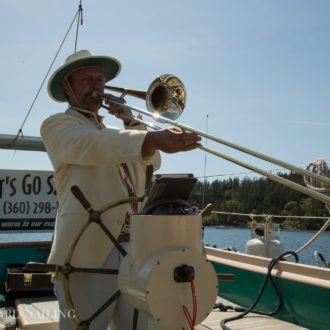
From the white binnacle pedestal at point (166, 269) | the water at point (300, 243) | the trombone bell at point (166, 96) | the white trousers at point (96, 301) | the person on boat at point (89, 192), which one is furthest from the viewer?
the water at point (300, 243)

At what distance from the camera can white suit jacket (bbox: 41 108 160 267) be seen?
1.80 meters

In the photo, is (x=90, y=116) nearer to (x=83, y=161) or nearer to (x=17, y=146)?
(x=83, y=161)

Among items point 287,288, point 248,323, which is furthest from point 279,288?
point 248,323

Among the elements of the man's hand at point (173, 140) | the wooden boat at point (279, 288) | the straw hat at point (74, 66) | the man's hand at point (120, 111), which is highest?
the straw hat at point (74, 66)

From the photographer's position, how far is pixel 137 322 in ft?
6.64

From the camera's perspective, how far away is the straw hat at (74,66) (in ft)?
7.52

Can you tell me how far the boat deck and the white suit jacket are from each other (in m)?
1.33

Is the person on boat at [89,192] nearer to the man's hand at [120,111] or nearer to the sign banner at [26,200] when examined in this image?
the man's hand at [120,111]

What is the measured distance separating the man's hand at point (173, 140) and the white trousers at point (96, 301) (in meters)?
0.63

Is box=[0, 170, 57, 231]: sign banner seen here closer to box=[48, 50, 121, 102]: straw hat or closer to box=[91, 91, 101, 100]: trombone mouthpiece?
box=[48, 50, 121, 102]: straw hat

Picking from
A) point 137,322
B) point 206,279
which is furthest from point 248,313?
point 206,279

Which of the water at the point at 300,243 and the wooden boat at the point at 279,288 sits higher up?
the wooden boat at the point at 279,288

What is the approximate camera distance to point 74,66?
233 cm

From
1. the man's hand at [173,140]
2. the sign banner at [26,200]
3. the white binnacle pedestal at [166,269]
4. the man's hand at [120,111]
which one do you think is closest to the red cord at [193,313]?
the white binnacle pedestal at [166,269]
